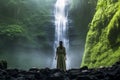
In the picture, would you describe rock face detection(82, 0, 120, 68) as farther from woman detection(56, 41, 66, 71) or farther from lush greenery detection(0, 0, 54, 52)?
lush greenery detection(0, 0, 54, 52)

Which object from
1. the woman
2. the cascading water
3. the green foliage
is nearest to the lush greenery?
the green foliage

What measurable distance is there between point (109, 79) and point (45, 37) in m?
27.7

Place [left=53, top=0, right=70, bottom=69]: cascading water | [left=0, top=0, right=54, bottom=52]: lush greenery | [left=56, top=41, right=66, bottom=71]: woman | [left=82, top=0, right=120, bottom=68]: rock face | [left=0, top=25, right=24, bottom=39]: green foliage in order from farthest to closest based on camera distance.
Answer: [left=53, top=0, right=70, bottom=69]: cascading water
[left=0, top=0, right=54, bottom=52]: lush greenery
[left=0, top=25, right=24, bottom=39]: green foliage
[left=82, top=0, right=120, bottom=68]: rock face
[left=56, top=41, right=66, bottom=71]: woman

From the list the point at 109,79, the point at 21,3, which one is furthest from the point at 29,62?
the point at 109,79

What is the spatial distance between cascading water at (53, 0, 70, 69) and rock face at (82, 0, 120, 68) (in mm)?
10536

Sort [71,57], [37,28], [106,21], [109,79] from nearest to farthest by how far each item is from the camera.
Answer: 1. [109,79]
2. [106,21]
3. [71,57]
4. [37,28]

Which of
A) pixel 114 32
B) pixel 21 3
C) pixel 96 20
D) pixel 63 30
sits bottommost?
pixel 114 32

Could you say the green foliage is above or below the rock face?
above

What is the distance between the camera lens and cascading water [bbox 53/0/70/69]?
125 feet

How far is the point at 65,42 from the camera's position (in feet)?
125

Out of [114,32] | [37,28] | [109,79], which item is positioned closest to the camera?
[109,79]

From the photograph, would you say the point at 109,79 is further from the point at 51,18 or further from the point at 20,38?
the point at 51,18

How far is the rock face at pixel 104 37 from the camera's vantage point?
23.1 metres

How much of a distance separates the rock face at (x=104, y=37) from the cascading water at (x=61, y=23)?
1054 cm
